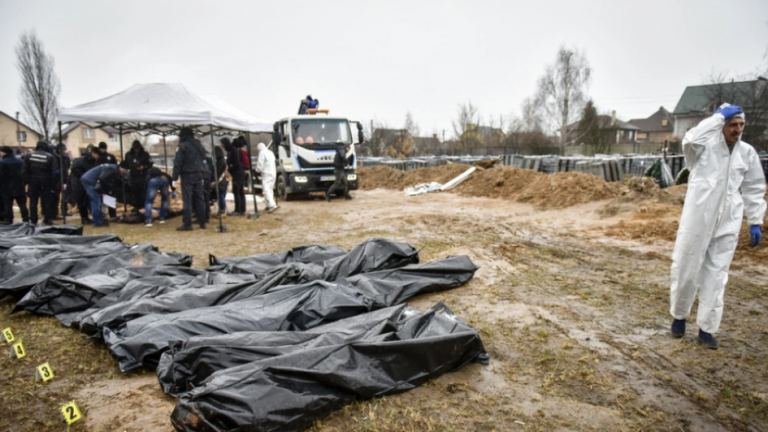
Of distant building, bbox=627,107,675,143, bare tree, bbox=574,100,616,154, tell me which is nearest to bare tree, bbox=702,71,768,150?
bare tree, bbox=574,100,616,154

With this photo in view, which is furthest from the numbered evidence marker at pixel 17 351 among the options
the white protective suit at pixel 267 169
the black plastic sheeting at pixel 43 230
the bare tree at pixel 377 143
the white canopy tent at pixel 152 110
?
the bare tree at pixel 377 143

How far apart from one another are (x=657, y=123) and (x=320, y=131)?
81.7 m

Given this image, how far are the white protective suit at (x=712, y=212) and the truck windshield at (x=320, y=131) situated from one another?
12.3 metres

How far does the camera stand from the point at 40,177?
9844mm

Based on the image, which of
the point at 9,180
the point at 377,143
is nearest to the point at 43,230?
the point at 9,180

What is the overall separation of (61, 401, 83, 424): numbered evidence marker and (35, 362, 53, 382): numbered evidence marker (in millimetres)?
716

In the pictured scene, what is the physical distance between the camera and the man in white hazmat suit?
3527 millimetres

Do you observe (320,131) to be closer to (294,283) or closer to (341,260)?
(341,260)

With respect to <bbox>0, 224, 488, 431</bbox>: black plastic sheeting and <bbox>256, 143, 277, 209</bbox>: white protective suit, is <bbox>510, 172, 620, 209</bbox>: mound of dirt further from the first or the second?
<bbox>0, 224, 488, 431</bbox>: black plastic sheeting

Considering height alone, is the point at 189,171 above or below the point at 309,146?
below

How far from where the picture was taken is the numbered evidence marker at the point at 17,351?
11.8 feet

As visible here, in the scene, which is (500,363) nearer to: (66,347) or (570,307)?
(570,307)

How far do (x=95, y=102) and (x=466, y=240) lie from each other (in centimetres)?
870

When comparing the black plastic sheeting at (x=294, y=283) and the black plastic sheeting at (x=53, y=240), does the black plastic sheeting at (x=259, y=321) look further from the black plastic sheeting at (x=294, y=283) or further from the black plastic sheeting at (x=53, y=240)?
the black plastic sheeting at (x=53, y=240)
